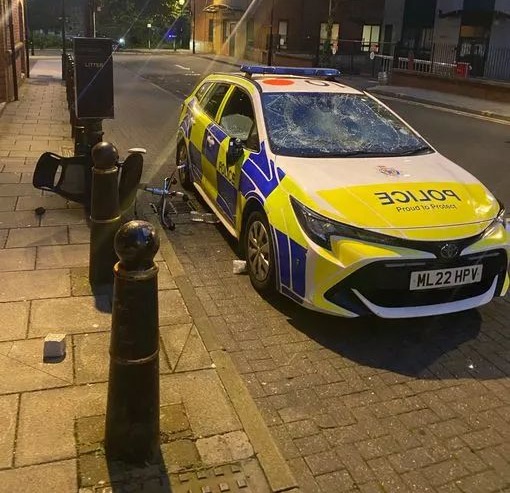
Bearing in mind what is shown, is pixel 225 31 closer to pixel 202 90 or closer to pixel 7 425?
pixel 202 90

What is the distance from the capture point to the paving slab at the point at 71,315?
13.6 feet

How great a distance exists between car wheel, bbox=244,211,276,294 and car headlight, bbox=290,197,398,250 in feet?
1.32

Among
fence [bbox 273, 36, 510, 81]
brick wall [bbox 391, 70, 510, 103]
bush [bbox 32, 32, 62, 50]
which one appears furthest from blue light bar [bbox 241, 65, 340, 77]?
bush [bbox 32, 32, 62, 50]

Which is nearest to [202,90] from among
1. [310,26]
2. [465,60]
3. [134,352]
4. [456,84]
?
[134,352]

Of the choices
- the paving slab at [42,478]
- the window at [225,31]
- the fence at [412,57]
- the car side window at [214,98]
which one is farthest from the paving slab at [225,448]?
the window at [225,31]

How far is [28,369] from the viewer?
3656 millimetres

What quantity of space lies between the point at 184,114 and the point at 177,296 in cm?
368

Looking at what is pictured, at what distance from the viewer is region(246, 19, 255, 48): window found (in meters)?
46.3

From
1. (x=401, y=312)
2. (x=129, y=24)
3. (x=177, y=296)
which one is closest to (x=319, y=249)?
(x=401, y=312)

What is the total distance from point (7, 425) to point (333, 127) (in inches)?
141

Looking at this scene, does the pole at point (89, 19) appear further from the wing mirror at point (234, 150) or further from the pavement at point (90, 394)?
the wing mirror at point (234, 150)

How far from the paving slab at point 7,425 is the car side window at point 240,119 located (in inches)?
113

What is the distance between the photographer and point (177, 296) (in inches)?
187

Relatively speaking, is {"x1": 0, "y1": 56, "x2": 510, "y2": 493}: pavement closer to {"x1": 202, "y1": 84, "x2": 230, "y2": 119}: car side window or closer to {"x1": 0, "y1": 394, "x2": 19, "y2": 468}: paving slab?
{"x1": 0, "y1": 394, "x2": 19, "y2": 468}: paving slab
